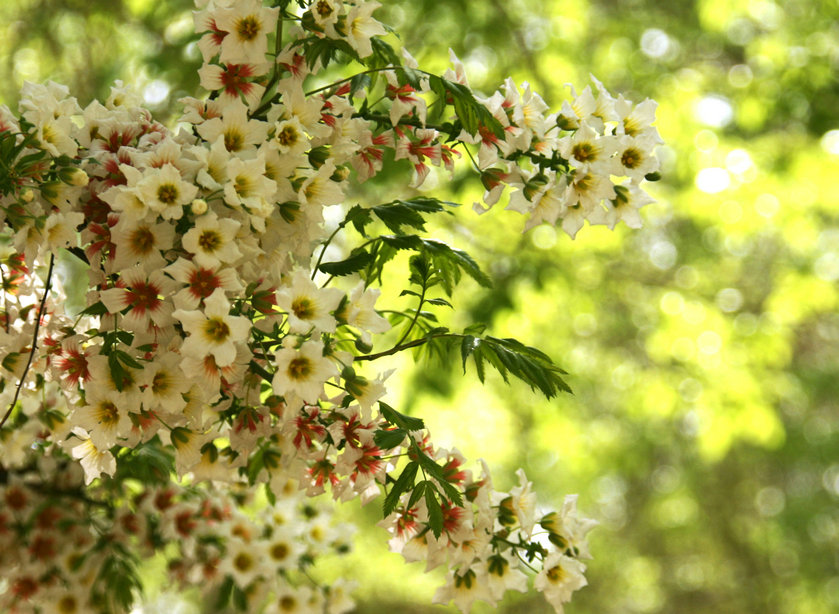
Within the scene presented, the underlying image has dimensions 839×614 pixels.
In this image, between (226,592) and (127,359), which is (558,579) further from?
(226,592)

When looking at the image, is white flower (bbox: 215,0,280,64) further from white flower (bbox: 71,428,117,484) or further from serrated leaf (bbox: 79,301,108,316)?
white flower (bbox: 71,428,117,484)

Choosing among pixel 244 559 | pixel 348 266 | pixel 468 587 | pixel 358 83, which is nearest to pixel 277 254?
pixel 348 266

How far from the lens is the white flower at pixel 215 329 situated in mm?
591

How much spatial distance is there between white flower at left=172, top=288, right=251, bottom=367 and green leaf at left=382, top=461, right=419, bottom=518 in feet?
0.63

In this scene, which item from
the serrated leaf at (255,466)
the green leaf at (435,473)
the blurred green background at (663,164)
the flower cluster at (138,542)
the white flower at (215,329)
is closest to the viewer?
the white flower at (215,329)

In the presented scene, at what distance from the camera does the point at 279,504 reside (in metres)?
1.28

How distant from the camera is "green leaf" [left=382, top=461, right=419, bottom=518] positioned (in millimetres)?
707

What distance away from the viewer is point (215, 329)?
60 centimetres

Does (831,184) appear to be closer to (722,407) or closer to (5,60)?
(722,407)

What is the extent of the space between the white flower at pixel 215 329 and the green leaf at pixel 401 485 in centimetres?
19

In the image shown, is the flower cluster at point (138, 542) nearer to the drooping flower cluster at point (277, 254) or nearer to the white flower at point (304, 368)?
the drooping flower cluster at point (277, 254)

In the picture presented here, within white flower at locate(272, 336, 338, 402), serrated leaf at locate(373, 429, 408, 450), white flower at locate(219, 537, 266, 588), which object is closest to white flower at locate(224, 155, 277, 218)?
white flower at locate(272, 336, 338, 402)

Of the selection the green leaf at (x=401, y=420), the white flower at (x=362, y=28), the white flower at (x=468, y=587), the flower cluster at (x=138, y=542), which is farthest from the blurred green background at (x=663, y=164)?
the white flower at (x=362, y=28)

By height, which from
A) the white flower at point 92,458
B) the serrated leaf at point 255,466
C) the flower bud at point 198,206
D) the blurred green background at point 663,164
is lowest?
the blurred green background at point 663,164
